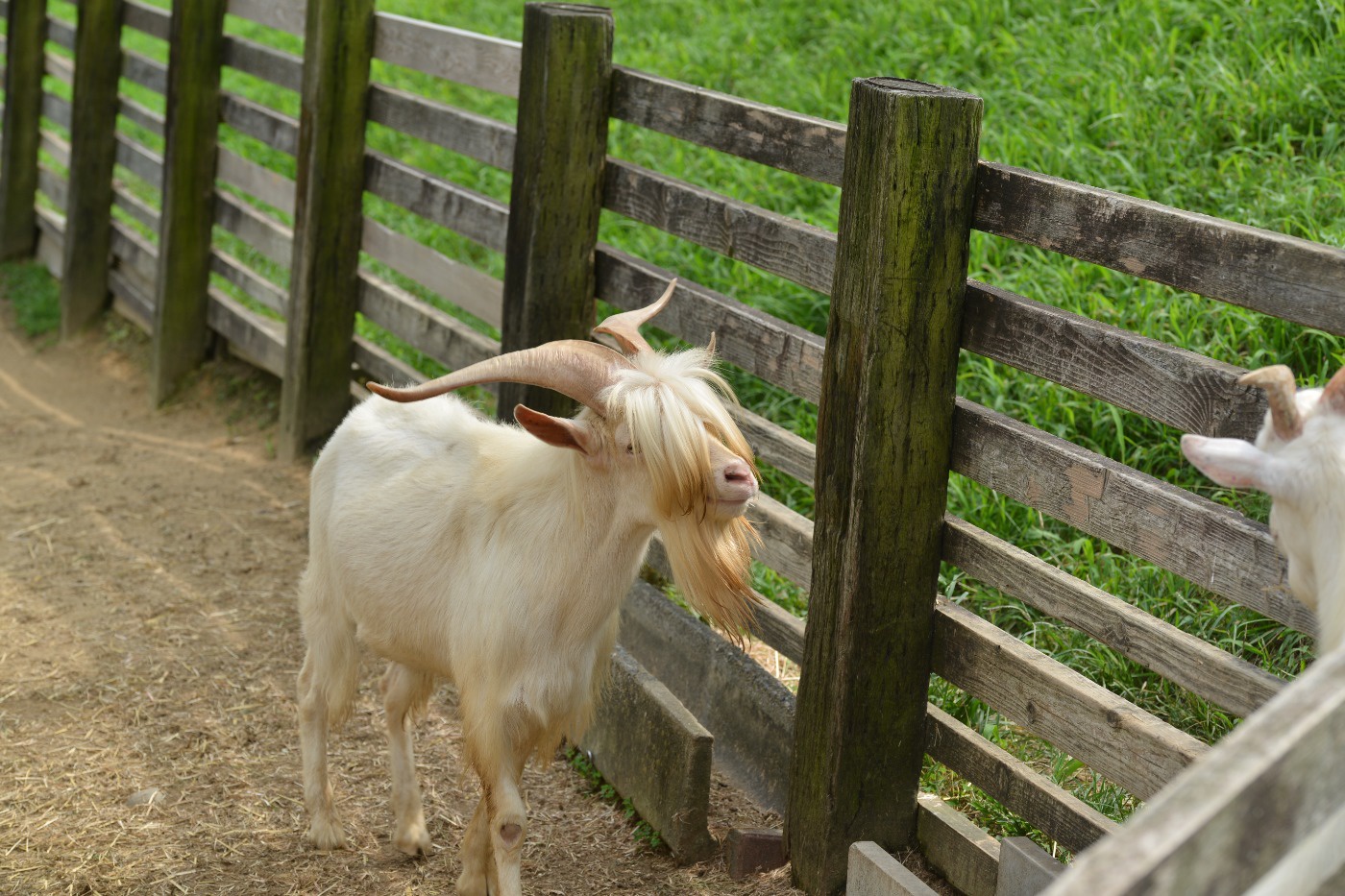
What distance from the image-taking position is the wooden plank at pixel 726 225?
3785mm

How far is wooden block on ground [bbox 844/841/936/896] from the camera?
316 cm

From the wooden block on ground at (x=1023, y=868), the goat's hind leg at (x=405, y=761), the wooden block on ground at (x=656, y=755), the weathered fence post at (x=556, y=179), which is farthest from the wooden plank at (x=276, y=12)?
the wooden block on ground at (x=1023, y=868)

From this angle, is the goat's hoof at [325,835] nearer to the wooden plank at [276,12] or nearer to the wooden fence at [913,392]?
the wooden fence at [913,392]

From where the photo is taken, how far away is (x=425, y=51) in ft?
19.2

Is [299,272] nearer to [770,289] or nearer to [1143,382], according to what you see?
[770,289]

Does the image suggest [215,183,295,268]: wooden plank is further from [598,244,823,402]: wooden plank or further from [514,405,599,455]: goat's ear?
[514,405,599,455]: goat's ear

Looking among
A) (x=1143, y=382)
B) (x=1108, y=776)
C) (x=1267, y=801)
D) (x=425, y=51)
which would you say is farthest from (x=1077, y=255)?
(x=425, y=51)

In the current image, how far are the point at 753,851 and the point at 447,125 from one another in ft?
11.0

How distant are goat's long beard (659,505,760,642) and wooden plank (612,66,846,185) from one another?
101 centimetres

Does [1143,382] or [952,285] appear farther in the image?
[952,285]

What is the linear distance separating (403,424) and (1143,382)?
2.00 meters

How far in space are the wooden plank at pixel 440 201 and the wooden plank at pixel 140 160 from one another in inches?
101

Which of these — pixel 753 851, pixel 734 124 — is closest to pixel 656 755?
pixel 753 851

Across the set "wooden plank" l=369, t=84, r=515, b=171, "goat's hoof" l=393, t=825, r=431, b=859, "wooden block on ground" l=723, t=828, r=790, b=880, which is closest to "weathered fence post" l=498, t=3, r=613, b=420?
"wooden plank" l=369, t=84, r=515, b=171
